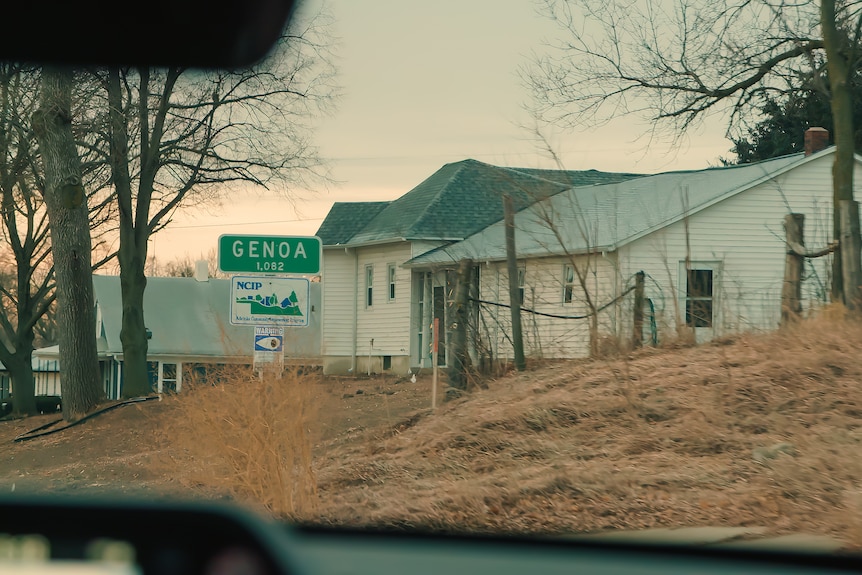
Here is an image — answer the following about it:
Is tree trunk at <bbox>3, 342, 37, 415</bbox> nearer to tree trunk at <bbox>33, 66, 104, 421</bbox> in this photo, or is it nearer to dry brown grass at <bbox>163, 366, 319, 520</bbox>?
tree trunk at <bbox>33, 66, 104, 421</bbox>

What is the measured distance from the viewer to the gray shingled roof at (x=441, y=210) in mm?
30438

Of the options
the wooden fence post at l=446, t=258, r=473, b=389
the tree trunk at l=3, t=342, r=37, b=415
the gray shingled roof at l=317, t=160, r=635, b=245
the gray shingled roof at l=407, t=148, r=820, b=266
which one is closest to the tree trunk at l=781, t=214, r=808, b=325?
the wooden fence post at l=446, t=258, r=473, b=389

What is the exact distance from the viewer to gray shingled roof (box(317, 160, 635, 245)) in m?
30.4

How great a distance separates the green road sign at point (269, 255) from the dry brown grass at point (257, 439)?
2352 mm

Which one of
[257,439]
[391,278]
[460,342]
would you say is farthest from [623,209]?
[257,439]

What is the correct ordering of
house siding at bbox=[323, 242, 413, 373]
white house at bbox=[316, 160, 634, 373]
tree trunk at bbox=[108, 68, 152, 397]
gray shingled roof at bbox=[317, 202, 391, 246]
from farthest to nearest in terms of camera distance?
gray shingled roof at bbox=[317, 202, 391, 246] < house siding at bbox=[323, 242, 413, 373] < white house at bbox=[316, 160, 634, 373] < tree trunk at bbox=[108, 68, 152, 397]

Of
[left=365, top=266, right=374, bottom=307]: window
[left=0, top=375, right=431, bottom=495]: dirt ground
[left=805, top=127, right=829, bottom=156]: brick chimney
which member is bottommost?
[left=0, top=375, right=431, bottom=495]: dirt ground

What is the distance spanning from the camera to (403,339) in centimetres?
3038

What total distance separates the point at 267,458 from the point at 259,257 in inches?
145

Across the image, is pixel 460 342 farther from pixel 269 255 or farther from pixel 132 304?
pixel 132 304

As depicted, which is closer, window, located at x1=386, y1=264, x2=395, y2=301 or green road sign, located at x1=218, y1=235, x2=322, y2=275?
green road sign, located at x1=218, y1=235, x2=322, y2=275

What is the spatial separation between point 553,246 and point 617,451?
15.0 metres

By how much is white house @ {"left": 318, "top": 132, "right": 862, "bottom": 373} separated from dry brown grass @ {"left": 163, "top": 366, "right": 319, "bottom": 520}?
505 cm

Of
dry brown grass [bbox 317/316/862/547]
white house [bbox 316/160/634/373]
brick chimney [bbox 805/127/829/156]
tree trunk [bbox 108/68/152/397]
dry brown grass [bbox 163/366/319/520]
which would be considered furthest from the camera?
white house [bbox 316/160/634/373]
